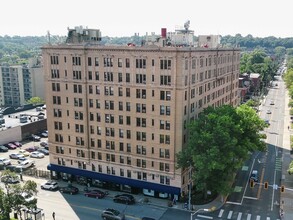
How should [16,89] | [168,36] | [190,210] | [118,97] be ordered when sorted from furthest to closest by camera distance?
[16,89] < [168,36] < [118,97] < [190,210]

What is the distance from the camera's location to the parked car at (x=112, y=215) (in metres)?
57.3

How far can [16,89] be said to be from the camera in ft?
547

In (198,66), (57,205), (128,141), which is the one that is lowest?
(57,205)

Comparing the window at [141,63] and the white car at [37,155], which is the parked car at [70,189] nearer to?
the white car at [37,155]

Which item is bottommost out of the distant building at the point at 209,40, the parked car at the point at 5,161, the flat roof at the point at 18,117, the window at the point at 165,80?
the parked car at the point at 5,161

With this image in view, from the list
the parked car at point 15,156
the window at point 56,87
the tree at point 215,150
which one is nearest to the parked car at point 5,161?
the parked car at point 15,156

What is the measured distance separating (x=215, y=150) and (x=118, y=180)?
2252 cm

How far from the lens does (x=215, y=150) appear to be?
56.8 m

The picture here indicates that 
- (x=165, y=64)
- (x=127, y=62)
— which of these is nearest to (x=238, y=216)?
(x=165, y=64)

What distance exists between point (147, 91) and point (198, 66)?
1263 centimetres

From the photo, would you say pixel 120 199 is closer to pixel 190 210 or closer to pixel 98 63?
pixel 190 210

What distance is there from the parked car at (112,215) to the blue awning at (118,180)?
374 inches

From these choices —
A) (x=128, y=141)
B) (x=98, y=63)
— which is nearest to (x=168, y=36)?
(x=98, y=63)

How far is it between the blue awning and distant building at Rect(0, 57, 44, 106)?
9715 centimetres
